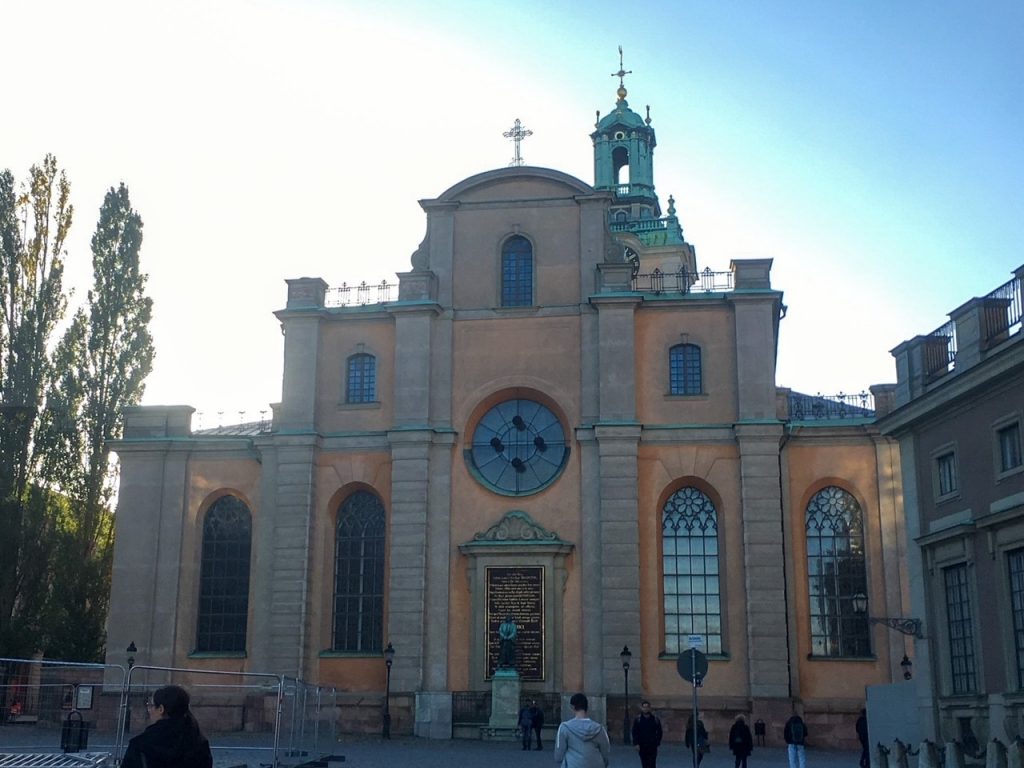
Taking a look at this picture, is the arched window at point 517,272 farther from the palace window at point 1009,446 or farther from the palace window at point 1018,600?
the palace window at point 1018,600

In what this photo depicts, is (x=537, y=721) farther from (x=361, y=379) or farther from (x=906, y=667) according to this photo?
(x=361, y=379)

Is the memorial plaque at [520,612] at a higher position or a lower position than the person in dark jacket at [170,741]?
higher

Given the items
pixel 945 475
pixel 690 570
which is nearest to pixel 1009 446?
pixel 945 475

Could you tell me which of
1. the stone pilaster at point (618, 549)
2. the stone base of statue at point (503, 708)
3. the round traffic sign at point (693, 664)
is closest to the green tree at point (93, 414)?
the stone base of statue at point (503, 708)

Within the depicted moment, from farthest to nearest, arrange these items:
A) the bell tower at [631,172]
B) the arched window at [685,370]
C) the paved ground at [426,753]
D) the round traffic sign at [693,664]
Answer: the bell tower at [631,172] → the arched window at [685,370] → the round traffic sign at [693,664] → the paved ground at [426,753]

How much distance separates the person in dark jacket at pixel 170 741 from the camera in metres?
7.60

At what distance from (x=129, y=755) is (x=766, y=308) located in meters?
32.0

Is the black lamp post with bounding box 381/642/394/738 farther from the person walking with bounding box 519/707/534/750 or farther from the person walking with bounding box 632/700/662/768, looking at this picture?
the person walking with bounding box 632/700/662/768

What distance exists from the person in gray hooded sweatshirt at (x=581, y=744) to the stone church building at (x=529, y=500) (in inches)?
925

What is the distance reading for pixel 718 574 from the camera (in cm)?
3638

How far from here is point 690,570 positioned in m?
36.5

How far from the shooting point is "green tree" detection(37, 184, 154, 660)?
40594mm

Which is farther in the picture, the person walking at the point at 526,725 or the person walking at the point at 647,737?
the person walking at the point at 526,725

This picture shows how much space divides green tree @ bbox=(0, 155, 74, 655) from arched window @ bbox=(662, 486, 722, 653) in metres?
20.1
